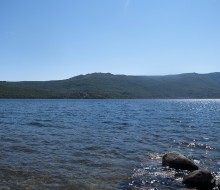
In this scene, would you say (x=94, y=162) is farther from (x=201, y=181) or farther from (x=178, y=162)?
(x=201, y=181)

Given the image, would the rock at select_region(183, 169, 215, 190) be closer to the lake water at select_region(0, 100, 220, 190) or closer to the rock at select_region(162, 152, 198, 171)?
the lake water at select_region(0, 100, 220, 190)

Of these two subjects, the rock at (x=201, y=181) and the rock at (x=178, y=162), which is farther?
the rock at (x=178, y=162)

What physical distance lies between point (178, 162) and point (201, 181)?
433 cm

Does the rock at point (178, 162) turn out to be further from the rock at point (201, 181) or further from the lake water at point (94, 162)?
the rock at point (201, 181)

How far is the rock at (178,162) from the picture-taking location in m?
21.2

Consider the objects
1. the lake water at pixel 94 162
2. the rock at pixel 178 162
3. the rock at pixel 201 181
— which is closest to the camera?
the rock at pixel 201 181

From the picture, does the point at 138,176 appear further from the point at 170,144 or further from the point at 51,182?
the point at 170,144

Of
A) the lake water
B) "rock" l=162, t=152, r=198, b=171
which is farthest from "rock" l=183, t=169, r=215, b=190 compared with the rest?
"rock" l=162, t=152, r=198, b=171

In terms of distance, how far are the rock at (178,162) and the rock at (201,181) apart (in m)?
3.46

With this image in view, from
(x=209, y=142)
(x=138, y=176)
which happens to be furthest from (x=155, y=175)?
(x=209, y=142)

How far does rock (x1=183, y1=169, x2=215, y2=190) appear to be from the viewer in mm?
17223

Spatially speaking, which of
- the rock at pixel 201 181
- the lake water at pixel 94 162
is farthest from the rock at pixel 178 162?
the rock at pixel 201 181

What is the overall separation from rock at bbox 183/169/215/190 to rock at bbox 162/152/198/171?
3.46 metres

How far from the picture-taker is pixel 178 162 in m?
21.5
